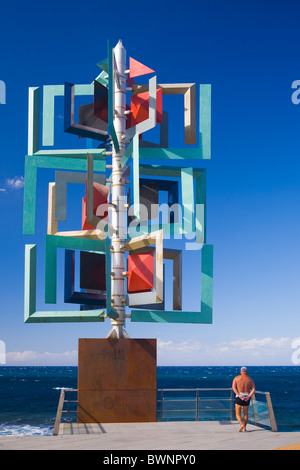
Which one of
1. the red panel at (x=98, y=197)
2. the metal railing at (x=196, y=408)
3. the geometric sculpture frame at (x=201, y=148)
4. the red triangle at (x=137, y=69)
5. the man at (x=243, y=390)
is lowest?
the metal railing at (x=196, y=408)

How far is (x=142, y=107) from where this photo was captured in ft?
60.3

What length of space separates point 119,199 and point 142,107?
118 inches

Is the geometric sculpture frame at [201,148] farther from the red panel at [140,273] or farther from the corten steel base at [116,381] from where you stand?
the corten steel base at [116,381]

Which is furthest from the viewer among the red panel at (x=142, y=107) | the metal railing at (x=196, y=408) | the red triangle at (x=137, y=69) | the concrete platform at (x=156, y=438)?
the red triangle at (x=137, y=69)

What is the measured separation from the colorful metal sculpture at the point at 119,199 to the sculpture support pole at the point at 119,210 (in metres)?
0.03

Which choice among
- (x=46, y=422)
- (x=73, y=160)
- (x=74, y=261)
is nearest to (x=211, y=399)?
(x=74, y=261)

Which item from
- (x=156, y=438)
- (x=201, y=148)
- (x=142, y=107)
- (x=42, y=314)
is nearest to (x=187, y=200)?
(x=201, y=148)

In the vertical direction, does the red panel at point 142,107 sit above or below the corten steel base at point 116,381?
above

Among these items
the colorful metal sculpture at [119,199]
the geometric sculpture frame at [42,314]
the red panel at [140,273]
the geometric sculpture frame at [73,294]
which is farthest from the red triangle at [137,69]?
the geometric sculpture frame at [42,314]

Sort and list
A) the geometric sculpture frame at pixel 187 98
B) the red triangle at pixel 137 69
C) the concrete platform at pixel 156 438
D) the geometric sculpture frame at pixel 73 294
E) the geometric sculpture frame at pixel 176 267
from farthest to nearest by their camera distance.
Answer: the geometric sculpture frame at pixel 187 98
the red triangle at pixel 137 69
the geometric sculpture frame at pixel 176 267
the geometric sculpture frame at pixel 73 294
the concrete platform at pixel 156 438

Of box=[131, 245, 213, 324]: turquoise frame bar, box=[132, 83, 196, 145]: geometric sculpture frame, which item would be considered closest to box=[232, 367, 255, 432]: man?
box=[131, 245, 213, 324]: turquoise frame bar

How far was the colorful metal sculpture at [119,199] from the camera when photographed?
17094mm
